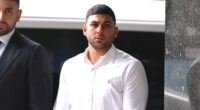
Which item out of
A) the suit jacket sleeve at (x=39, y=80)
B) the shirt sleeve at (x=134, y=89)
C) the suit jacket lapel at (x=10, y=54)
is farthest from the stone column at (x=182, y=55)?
the suit jacket lapel at (x=10, y=54)

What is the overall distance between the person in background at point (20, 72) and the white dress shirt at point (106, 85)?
22cm

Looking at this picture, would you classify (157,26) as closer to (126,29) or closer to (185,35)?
(126,29)

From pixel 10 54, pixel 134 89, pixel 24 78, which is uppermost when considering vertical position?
pixel 10 54

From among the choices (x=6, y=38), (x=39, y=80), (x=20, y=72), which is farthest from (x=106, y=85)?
(x=6, y=38)

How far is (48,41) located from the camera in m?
3.77

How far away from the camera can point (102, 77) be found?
2.63 m

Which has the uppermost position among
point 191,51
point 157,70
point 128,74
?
point 191,51

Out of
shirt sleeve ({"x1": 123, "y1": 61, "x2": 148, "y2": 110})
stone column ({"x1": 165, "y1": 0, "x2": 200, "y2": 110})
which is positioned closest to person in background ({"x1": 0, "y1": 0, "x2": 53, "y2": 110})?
shirt sleeve ({"x1": 123, "y1": 61, "x2": 148, "y2": 110})

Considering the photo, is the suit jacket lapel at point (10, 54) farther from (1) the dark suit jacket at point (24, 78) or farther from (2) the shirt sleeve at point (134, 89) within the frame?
(2) the shirt sleeve at point (134, 89)

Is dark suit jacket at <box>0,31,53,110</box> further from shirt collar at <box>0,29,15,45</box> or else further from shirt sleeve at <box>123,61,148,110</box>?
shirt sleeve at <box>123,61,148,110</box>

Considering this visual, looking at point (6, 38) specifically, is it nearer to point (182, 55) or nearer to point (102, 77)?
point (102, 77)

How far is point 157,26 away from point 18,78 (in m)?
1.60

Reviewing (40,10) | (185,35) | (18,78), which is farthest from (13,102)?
(40,10)

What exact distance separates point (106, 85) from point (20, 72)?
495 mm
